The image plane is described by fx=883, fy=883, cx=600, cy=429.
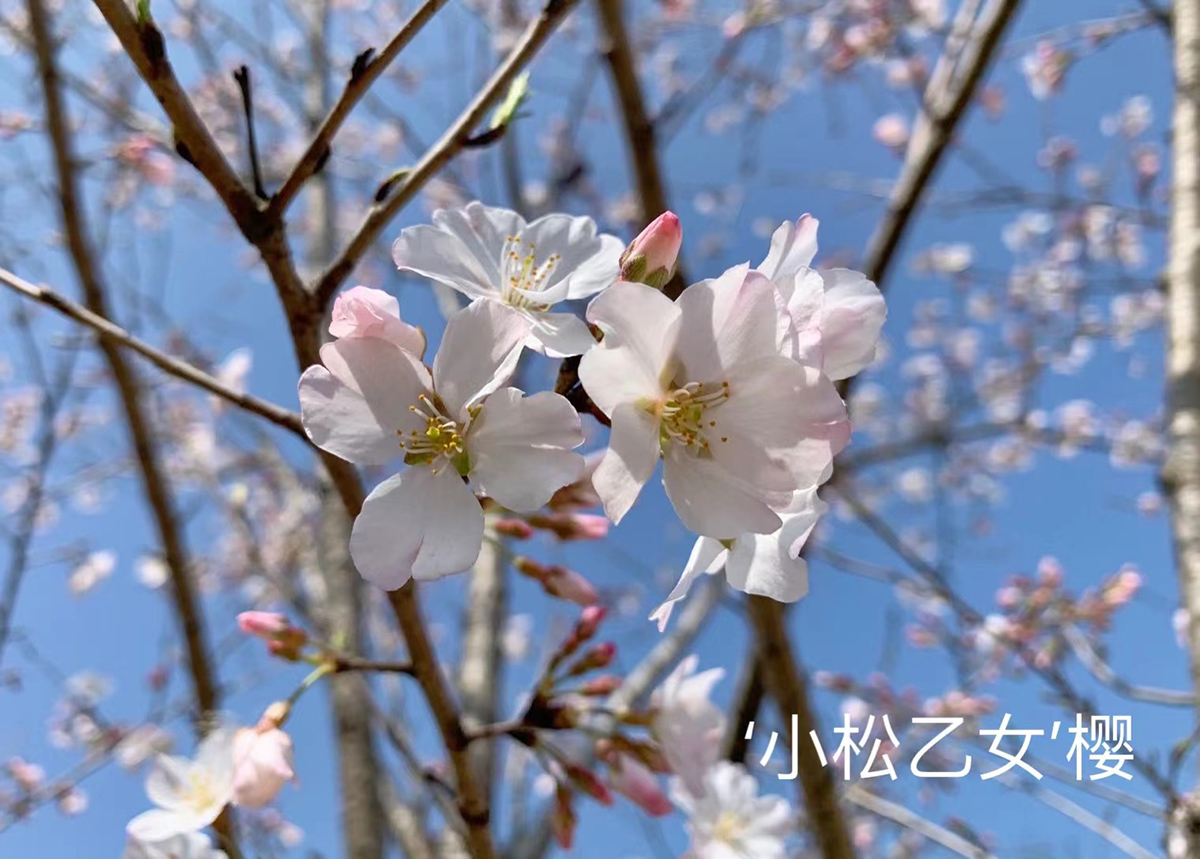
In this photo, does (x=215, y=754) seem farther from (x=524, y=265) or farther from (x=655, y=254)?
Answer: (x=655, y=254)

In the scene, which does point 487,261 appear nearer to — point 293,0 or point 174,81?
point 174,81

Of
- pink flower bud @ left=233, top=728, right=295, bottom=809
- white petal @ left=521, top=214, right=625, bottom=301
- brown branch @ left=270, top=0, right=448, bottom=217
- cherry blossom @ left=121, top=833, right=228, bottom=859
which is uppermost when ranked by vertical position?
brown branch @ left=270, top=0, right=448, bottom=217

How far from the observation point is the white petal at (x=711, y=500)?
67cm

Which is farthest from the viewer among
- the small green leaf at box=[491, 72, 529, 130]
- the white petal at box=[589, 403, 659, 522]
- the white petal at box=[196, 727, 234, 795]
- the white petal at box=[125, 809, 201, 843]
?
the white petal at box=[196, 727, 234, 795]

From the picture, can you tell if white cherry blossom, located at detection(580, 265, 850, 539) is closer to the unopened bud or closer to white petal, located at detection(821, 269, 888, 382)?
white petal, located at detection(821, 269, 888, 382)

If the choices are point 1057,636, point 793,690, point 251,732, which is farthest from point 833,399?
point 1057,636

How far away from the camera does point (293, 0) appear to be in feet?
15.6

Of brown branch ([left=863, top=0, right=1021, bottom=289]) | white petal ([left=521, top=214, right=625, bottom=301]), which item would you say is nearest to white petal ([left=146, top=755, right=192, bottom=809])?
white petal ([left=521, top=214, right=625, bottom=301])

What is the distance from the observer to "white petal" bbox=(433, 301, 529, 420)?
2.29 ft

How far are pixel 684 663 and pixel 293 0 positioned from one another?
4.68m

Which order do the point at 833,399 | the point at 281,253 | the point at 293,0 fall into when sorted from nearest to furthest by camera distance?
the point at 833,399 → the point at 281,253 → the point at 293,0

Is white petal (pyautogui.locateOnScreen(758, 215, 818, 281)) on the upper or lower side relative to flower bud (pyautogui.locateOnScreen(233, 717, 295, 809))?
upper

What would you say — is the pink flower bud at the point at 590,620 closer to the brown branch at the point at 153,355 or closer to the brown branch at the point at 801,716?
the brown branch at the point at 801,716

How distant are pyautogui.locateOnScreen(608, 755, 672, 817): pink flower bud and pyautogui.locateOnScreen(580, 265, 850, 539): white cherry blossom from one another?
66cm
